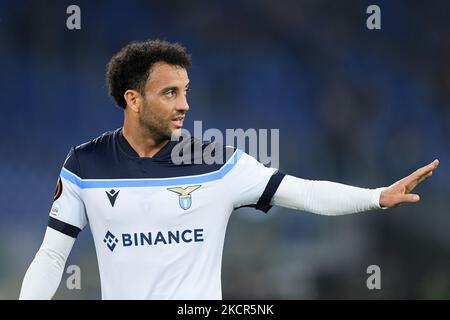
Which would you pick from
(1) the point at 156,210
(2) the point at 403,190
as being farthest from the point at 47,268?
(2) the point at 403,190

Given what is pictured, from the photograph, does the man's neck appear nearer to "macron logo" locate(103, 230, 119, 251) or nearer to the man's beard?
the man's beard

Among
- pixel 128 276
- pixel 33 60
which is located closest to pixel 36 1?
pixel 33 60

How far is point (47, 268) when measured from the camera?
11.8ft

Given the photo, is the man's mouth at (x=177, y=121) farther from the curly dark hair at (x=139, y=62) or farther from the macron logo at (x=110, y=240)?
the macron logo at (x=110, y=240)

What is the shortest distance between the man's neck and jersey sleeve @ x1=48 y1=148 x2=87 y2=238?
0.27m

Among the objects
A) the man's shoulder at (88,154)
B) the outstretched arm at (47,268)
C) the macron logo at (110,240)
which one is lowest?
the outstretched arm at (47,268)

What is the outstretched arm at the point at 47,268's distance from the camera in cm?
358

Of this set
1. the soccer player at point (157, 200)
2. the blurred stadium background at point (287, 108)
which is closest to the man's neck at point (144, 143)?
the soccer player at point (157, 200)

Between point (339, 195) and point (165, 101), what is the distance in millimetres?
865

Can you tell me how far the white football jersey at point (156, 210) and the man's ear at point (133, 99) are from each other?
18 centimetres

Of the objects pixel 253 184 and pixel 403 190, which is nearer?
pixel 403 190

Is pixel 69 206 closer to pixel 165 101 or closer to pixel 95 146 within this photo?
pixel 95 146
